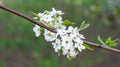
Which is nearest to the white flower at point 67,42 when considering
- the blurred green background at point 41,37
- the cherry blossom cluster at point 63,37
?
the cherry blossom cluster at point 63,37

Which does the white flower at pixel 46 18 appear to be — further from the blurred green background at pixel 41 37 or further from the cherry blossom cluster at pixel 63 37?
the blurred green background at pixel 41 37

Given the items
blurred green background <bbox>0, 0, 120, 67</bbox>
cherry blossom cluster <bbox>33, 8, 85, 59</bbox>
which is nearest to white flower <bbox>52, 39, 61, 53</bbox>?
cherry blossom cluster <bbox>33, 8, 85, 59</bbox>

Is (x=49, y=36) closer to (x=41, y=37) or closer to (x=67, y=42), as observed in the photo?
(x=67, y=42)

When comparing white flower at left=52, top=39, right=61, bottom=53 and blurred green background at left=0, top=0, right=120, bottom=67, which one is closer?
white flower at left=52, top=39, right=61, bottom=53

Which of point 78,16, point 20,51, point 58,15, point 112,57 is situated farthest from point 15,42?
A: point 58,15

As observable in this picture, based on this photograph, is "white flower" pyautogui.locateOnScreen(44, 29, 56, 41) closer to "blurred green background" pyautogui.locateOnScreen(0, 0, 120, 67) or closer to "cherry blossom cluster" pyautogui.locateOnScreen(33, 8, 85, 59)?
"cherry blossom cluster" pyautogui.locateOnScreen(33, 8, 85, 59)
